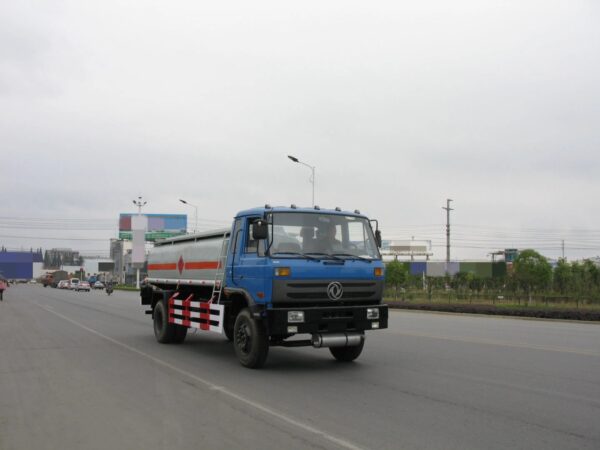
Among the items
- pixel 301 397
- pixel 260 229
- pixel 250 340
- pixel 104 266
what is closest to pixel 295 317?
pixel 250 340

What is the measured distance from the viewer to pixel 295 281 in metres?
9.43

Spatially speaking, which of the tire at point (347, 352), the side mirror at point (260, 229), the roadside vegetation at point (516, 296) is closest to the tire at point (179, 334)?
the tire at point (347, 352)

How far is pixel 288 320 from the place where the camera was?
934 cm

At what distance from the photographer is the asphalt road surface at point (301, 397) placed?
19.4 ft

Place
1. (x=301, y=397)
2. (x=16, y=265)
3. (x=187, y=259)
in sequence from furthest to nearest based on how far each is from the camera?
(x=16, y=265), (x=187, y=259), (x=301, y=397)

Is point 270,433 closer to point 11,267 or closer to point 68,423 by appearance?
point 68,423

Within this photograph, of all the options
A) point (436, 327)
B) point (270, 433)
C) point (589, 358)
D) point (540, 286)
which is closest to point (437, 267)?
point (540, 286)

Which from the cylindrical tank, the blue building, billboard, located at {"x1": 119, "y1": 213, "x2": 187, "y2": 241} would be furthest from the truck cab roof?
the blue building

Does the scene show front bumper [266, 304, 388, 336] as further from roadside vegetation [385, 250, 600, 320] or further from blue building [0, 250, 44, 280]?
blue building [0, 250, 44, 280]

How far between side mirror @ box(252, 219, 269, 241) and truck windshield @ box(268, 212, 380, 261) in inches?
10.6

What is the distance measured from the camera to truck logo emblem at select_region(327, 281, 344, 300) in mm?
9680

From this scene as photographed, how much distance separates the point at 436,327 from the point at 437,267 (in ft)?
295

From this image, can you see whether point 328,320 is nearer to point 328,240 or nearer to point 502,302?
point 328,240

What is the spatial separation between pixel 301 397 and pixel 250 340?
7.55ft
